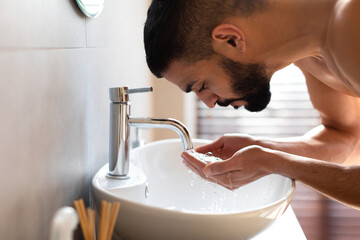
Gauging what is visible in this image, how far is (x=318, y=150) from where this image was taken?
1228mm

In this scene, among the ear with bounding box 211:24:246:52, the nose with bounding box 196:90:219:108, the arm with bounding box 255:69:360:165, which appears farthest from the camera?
the arm with bounding box 255:69:360:165

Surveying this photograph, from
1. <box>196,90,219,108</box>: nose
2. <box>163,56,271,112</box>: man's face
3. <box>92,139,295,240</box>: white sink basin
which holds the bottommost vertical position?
<box>92,139,295,240</box>: white sink basin

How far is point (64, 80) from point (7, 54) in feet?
0.74

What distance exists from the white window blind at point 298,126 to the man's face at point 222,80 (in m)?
1.08

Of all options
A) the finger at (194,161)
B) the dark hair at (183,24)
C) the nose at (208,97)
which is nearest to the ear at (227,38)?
the dark hair at (183,24)

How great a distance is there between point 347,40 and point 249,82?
259mm

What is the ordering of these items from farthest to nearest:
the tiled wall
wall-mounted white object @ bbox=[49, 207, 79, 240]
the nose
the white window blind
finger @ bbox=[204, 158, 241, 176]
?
the white window blind < the nose < finger @ bbox=[204, 158, 241, 176] < the tiled wall < wall-mounted white object @ bbox=[49, 207, 79, 240]

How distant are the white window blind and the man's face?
1.08 metres

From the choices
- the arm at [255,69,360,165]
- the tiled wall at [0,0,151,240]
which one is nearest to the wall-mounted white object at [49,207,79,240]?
the tiled wall at [0,0,151,240]

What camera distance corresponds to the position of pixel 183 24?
0.93 meters

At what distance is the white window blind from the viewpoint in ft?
7.05

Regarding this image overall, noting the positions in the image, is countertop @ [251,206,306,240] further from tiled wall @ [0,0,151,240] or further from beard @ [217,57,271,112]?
tiled wall @ [0,0,151,240]

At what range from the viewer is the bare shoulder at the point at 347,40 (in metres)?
0.85

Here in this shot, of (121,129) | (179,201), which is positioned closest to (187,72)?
(121,129)
